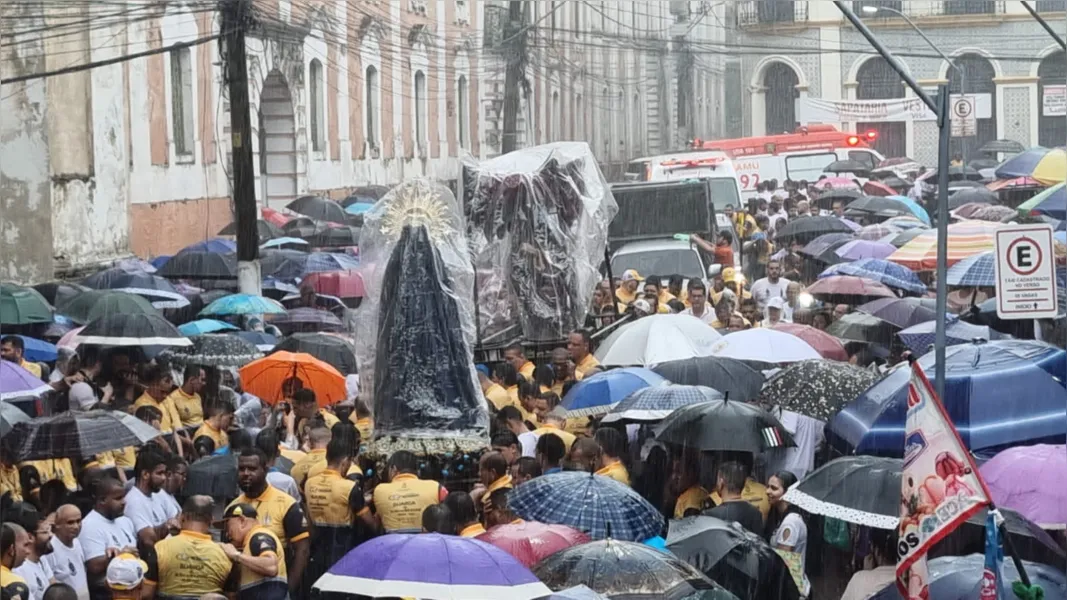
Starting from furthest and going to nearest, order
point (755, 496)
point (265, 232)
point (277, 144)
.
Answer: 1. point (277, 144)
2. point (265, 232)
3. point (755, 496)

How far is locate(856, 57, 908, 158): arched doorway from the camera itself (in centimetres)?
6781

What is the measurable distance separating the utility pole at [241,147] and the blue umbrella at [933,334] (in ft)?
23.9

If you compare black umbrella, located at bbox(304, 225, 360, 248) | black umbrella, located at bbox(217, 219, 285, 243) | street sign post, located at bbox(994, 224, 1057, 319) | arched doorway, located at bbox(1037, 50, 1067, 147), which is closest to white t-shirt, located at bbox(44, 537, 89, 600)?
street sign post, located at bbox(994, 224, 1057, 319)

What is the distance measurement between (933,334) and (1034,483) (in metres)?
5.18

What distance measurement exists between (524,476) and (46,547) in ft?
9.50

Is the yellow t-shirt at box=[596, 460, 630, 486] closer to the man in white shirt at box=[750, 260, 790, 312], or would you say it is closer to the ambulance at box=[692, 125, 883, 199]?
the man in white shirt at box=[750, 260, 790, 312]

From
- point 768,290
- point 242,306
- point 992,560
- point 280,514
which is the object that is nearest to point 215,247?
point 242,306

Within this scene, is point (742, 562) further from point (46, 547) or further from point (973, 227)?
point (973, 227)

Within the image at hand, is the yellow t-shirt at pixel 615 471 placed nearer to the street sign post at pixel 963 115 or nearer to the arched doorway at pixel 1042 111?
the street sign post at pixel 963 115

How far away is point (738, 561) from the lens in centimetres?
848

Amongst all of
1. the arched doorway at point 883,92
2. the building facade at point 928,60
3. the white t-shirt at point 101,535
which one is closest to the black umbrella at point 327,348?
the white t-shirt at point 101,535

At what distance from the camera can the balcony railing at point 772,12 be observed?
70.2 metres

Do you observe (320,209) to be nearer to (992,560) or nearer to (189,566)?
(189,566)

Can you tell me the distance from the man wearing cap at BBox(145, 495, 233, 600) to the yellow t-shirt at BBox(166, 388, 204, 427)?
4.44 meters
